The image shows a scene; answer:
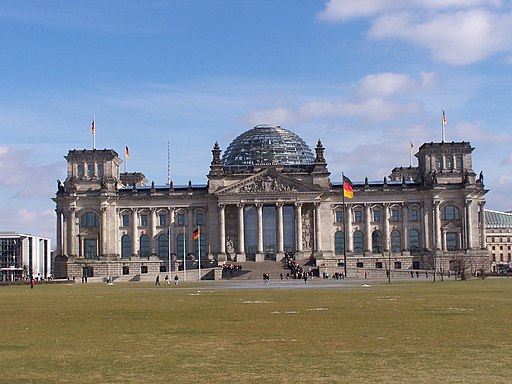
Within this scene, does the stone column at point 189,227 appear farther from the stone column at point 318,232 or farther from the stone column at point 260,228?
the stone column at point 318,232

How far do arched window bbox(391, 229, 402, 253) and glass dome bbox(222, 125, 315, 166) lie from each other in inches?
883

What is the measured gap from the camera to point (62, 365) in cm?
2266

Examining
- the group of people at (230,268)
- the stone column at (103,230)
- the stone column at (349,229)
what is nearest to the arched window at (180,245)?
the stone column at (103,230)

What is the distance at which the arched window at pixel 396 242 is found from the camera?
157000mm

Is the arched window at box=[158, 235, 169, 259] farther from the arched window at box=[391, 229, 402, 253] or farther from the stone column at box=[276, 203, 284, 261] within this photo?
the arched window at box=[391, 229, 402, 253]

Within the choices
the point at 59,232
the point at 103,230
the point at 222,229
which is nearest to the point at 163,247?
the point at 103,230

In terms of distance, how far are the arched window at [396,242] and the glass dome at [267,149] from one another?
22425 mm

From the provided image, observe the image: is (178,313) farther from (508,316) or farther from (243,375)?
(243,375)

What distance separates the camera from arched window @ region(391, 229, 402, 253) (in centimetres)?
15700

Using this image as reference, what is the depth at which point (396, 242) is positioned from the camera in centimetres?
15725

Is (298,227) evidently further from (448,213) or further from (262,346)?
(262,346)

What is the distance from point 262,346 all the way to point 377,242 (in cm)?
13317

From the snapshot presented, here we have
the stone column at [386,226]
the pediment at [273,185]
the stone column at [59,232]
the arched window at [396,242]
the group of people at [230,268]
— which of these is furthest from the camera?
the stone column at [59,232]

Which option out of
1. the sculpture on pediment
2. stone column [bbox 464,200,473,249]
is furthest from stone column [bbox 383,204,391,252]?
the sculpture on pediment
